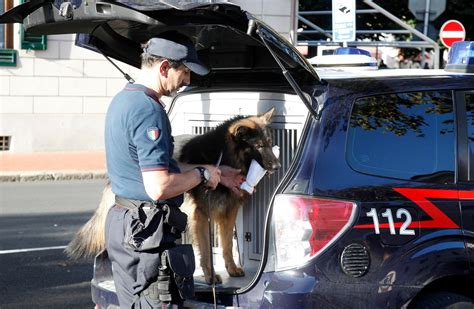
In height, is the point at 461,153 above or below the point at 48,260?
above

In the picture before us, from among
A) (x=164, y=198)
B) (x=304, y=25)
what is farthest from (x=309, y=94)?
(x=304, y=25)

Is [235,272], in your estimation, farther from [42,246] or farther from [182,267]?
[42,246]

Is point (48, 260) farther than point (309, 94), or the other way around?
point (48, 260)

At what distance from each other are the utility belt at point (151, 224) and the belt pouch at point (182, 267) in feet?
0.23

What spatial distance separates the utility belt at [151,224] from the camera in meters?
3.91

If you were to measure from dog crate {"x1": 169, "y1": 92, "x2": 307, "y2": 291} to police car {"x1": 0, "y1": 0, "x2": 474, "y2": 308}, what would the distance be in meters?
0.09

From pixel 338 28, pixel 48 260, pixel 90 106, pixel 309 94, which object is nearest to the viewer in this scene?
pixel 309 94

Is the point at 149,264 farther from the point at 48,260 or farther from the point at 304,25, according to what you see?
the point at 304,25

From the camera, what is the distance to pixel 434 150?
4367 mm

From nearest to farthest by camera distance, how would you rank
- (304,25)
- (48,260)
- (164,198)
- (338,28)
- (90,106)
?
1. (164,198)
2. (48,260)
3. (338,28)
4. (90,106)
5. (304,25)

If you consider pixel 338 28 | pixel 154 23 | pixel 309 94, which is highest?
pixel 338 28

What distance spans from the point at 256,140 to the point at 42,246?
4.66m

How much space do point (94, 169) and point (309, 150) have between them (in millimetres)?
11580

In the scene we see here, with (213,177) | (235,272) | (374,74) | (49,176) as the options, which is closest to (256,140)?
(213,177)
